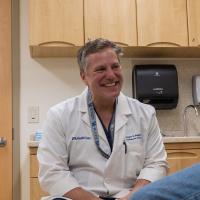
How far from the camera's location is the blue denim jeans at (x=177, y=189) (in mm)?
275

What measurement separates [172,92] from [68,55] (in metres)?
0.92

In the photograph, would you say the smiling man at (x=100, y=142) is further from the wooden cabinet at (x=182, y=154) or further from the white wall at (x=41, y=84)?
the white wall at (x=41, y=84)

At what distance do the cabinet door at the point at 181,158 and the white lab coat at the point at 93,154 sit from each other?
0.90 m

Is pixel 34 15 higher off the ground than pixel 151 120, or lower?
higher

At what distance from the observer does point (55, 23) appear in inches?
98.1

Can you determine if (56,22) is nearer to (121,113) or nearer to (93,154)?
(121,113)

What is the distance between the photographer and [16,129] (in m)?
2.70

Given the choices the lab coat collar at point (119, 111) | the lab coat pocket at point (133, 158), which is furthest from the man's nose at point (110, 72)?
the lab coat pocket at point (133, 158)

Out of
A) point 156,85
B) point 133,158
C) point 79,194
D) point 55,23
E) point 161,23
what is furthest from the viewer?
point 156,85

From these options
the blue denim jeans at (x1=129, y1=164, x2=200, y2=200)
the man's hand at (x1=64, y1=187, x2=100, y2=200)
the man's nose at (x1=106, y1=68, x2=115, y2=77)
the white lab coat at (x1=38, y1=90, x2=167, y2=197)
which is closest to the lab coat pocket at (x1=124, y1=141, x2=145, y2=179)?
the white lab coat at (x1=38, y1=90, x2=167, y2=197)

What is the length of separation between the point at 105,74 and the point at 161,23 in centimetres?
137

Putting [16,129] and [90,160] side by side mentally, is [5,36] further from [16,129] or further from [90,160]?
[90,160]

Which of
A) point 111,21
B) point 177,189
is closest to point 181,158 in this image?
point 111,21

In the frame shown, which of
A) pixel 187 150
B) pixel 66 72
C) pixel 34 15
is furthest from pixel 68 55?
pixel 187 150
